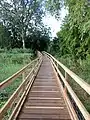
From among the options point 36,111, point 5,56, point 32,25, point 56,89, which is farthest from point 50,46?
point 36,111

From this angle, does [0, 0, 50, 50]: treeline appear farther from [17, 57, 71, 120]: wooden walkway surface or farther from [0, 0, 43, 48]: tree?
[17, 57, 71, 120]: wooden walkway surface

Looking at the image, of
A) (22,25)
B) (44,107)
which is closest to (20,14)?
(22,25)

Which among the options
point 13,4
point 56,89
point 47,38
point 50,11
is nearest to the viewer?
point 56,89

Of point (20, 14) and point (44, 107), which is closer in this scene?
point (44, 107)

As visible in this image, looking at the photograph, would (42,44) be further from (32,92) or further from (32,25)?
(32,92)

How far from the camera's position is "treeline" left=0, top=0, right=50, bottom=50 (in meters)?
55.7

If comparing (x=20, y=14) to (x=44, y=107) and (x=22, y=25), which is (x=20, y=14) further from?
(x=44, y=107)

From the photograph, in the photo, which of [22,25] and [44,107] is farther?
[22,25]

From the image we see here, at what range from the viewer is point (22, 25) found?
56.7 metres

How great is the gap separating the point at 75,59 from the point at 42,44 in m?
31.2

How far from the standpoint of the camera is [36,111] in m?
7.77

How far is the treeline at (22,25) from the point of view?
183 feet

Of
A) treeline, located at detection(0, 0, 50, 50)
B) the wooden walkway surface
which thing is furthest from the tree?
the wooden walkway surface

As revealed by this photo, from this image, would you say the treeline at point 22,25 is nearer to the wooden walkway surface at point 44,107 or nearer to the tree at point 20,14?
the tree at point 20,14
